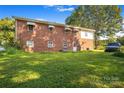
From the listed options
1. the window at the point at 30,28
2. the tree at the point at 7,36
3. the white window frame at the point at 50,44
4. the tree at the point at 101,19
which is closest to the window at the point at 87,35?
the tree at the point at 101,19

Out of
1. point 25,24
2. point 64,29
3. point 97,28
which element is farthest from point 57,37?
point 97,28

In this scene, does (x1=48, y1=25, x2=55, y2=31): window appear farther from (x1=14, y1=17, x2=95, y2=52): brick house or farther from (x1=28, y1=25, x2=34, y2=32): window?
(x1=28, y1=25, x2=34, y2=32): window

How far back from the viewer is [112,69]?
9.08 m

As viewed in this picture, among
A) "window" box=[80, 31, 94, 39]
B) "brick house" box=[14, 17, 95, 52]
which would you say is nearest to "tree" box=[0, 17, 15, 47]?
"brick house" box=[14, 17, 95, 52]

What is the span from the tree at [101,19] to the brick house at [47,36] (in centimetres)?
350

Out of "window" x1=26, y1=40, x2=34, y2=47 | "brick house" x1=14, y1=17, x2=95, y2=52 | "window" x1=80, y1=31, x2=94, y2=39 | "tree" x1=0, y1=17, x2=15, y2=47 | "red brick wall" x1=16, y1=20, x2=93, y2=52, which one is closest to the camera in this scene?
"tree" x1=0, y1=17, x2=15, y2=47

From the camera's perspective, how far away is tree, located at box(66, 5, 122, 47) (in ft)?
112

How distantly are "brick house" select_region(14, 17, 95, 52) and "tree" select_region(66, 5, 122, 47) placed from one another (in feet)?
11.5

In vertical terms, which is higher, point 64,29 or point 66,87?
point 64,29

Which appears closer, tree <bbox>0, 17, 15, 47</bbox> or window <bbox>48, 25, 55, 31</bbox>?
tree <bbox>0, 17, 15, 47</bbox>

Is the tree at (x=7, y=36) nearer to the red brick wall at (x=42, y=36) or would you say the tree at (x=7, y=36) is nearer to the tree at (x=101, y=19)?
the red brick wall at (x=42, y=36)

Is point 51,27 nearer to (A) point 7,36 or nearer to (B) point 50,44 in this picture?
(B) point 50,44
